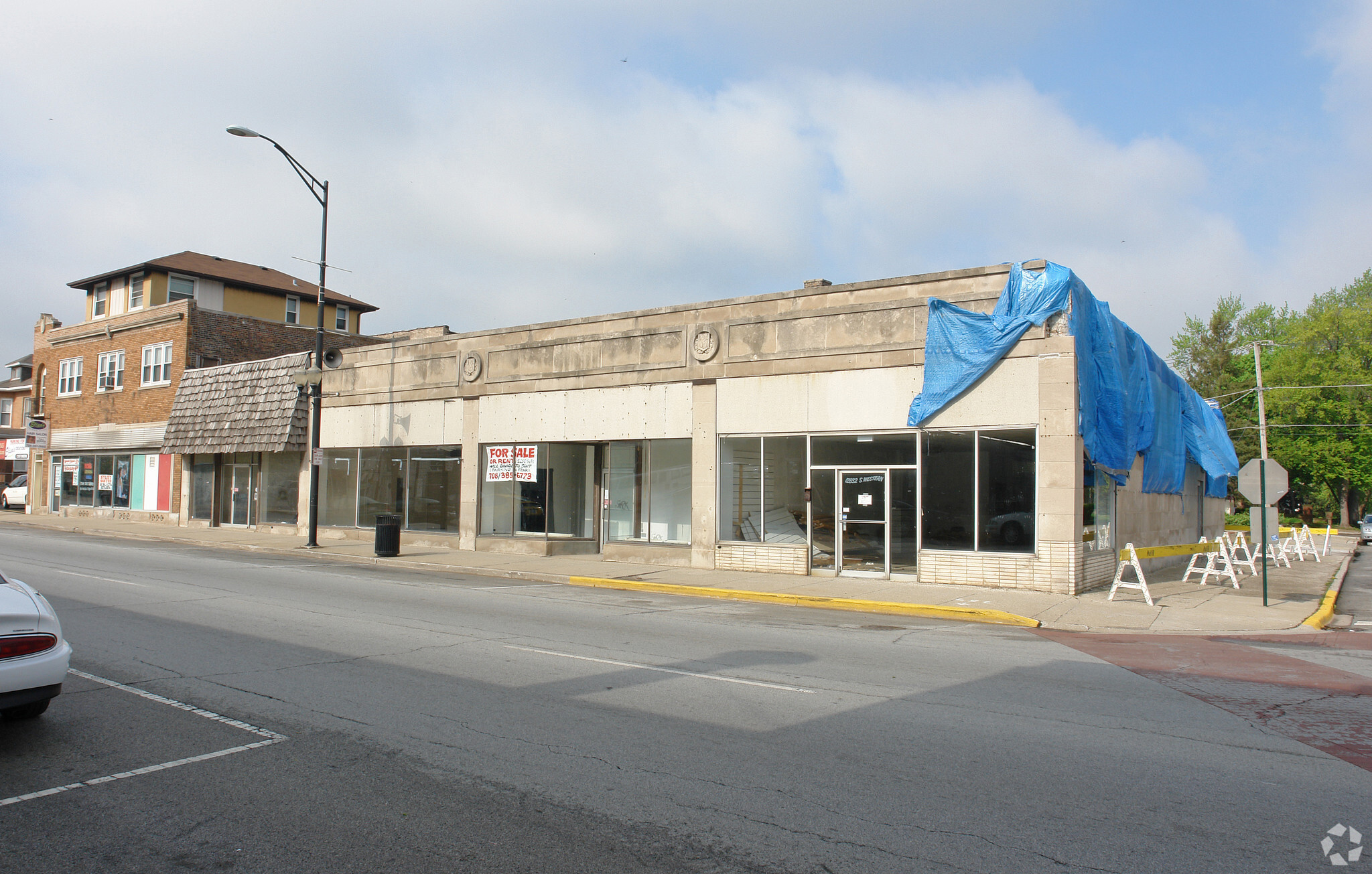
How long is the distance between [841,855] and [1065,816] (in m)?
1.47

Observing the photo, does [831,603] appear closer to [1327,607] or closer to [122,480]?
[1327,607]

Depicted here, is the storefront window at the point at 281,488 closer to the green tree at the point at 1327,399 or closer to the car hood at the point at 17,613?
the car hood at the point at 17,613

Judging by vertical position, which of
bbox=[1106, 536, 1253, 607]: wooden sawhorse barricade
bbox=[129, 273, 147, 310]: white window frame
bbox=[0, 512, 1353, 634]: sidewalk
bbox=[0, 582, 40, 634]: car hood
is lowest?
bbox=[0, 512, 1353, 634]: sidewalk

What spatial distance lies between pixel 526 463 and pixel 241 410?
45.1ft

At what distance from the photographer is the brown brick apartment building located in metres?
34.6

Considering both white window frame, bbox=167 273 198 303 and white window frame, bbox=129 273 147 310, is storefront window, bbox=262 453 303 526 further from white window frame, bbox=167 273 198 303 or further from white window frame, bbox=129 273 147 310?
white window frame, bbox=129 273 147 310

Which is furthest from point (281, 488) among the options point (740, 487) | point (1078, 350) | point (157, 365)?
point (1078, 350)

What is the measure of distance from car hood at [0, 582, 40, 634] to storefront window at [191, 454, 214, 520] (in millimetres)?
29552

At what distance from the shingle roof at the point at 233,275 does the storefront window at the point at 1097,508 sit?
33717 mm

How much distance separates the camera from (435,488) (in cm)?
2491

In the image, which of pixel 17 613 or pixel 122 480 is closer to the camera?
pixel 17 613

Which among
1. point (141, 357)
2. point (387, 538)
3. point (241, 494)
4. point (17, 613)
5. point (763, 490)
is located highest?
point (141, 357)

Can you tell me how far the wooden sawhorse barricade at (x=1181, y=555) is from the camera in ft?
48.9

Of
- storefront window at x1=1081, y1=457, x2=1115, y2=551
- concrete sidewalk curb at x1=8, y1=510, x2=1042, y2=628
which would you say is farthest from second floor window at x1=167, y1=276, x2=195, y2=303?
storefront window at x1=1081, y1=457, x2=1115, y2=551
